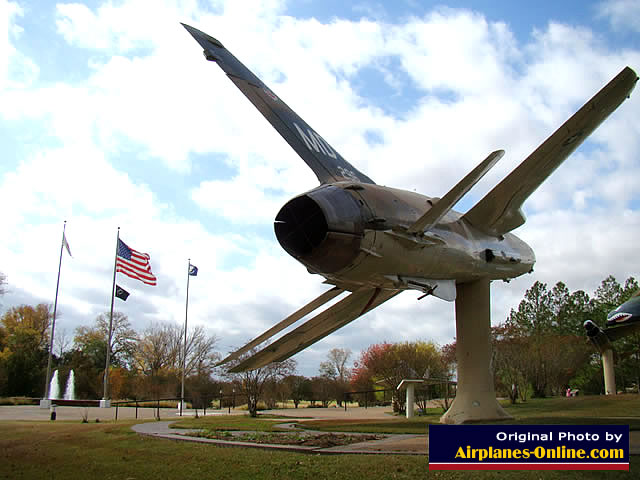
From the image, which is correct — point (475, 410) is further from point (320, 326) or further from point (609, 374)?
point (609, 374)

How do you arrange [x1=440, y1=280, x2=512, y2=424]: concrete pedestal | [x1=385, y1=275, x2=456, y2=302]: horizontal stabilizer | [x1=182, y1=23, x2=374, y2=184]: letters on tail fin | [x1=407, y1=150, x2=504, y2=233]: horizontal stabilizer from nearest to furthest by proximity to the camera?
[x1=407, y1=150, x2=504, y2=233]: horizontal stabilizer
[x1=385, y1=275, x2=456, y2=302]: horizontal stabilizer
[x1=182, y1=23, x2=374, y2=184]: letters on tail fin
[x1=440, y1=280, x2=512, y2=424]: concrete pedestal

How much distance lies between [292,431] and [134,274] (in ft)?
67.1

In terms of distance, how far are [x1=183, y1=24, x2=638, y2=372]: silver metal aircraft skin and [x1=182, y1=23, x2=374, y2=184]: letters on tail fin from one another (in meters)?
0.02

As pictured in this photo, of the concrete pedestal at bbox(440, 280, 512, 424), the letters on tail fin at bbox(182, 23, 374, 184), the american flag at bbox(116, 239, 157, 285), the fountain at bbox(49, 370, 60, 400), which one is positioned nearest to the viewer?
the letters on tail fin at bbox(182, 23, 374, 184)

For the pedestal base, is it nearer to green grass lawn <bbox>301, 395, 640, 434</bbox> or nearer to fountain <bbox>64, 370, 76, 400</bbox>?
green grass lawn <bbox>301, 395, 640, 434</bbox>

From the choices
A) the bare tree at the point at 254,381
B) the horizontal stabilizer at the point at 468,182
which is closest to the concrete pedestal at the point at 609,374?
the bare tree at the point at 254,381

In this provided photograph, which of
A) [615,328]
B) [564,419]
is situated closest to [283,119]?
[564,419]

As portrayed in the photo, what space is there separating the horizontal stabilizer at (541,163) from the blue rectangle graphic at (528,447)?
427 centimetres

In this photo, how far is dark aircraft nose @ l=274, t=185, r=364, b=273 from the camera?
6852 mm

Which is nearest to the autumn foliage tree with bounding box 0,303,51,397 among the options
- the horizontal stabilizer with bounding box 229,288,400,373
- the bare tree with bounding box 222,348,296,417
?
the bare tree with bounding box 222,348,296,417

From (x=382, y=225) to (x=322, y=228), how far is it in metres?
1.10

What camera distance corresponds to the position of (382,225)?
7.39 meters

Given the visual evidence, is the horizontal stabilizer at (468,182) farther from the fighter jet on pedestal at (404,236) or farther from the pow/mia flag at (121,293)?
the pow/mia flag at (121,293)

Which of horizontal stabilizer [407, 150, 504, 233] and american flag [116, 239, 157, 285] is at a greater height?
american flag [116, 239, 157, 285]
